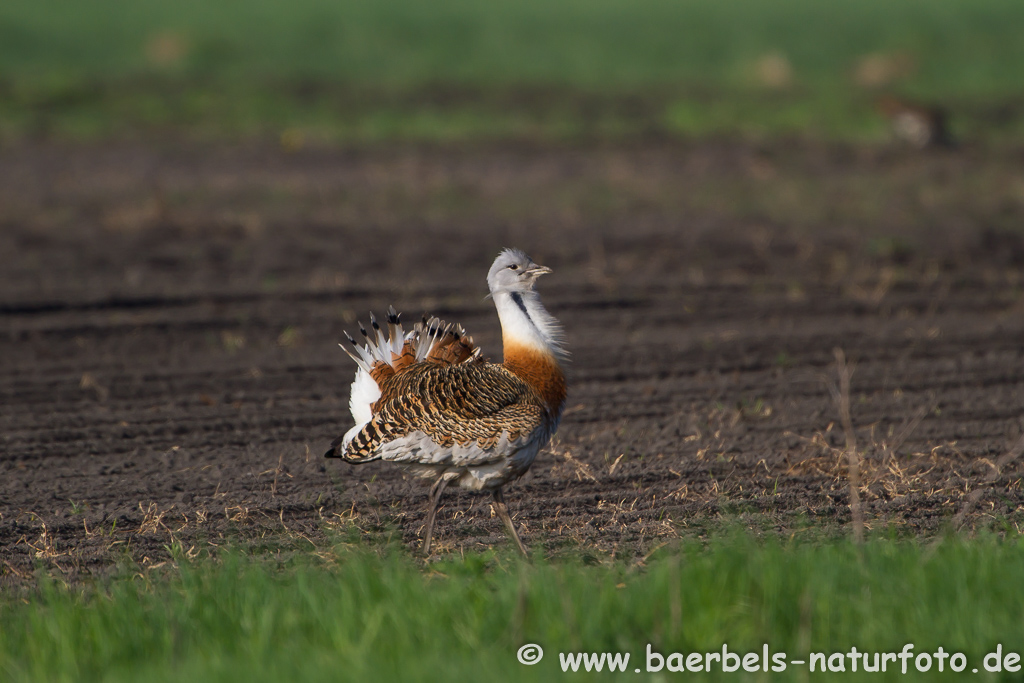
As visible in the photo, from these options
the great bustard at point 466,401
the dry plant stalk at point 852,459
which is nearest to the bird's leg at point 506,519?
the great bustard at point 466,401

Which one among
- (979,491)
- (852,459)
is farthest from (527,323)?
(979,491)

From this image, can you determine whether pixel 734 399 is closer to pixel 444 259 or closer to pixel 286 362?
pixel 286 362

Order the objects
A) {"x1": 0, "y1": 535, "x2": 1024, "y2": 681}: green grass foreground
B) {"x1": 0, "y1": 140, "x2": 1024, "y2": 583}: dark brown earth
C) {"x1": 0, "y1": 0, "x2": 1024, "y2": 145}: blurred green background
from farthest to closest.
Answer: {"x1": 0, "y1": 0, "x2": 1024, "y2": 145}: blurred green background
{"x1": 0, "y1": 140, "x2": 1024, "y2": 583}: dark brown earth
{"x1": 0, "y1": 535, "x2": 1024, "y2": 681}: green grass foreground

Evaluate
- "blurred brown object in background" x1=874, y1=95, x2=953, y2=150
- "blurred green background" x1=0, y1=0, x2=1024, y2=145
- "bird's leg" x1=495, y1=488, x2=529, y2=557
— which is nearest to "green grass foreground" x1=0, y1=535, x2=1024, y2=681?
"bird's leg" x1=495, y1=488, x2=529, y2=557

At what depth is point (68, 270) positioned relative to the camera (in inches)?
432

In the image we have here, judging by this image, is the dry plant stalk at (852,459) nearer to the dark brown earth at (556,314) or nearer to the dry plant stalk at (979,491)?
the dark brown earth at (556,314)

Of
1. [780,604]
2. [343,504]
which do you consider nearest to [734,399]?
[343,504]

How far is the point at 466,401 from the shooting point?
5246 mm

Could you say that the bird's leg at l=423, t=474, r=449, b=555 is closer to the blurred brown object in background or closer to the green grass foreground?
the green grass foreground

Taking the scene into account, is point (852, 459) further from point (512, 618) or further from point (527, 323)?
point (527, 323)

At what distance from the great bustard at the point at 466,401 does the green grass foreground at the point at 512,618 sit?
34.1 inches

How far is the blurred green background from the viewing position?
19.8 meters

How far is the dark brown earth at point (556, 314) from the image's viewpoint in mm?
5770

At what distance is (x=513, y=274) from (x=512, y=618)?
2.08 metres
